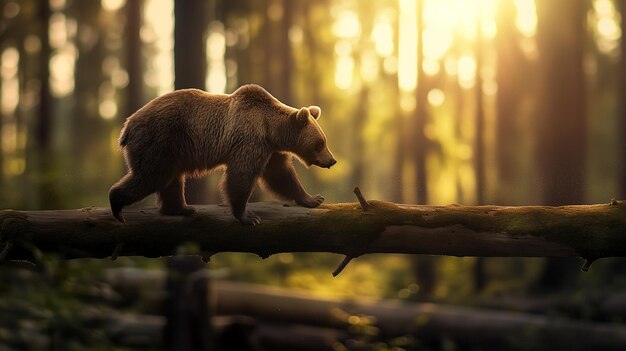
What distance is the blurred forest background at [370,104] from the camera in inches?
419

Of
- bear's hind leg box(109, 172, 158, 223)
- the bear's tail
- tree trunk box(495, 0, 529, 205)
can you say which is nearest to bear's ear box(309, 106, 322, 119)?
bear's hind leg box(109, 172, 158, 223)

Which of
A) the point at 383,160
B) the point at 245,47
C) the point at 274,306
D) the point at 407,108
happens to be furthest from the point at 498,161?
the point at 383,160

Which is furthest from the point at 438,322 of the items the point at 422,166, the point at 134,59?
the point at 134,59

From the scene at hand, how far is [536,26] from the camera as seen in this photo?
16.4m

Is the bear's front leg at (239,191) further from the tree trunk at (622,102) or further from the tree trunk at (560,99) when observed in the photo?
the tree trunk at (622,102)

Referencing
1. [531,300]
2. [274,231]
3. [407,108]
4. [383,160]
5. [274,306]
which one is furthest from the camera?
[383,160]

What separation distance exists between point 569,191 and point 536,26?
3750 mm

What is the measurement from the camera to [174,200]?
5223 mm

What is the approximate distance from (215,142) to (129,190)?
0.65 meters

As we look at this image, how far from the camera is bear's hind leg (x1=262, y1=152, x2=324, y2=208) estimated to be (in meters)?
5.21

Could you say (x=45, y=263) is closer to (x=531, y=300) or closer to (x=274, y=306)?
(x=274, y=306)

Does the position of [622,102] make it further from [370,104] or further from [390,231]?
[370,104]

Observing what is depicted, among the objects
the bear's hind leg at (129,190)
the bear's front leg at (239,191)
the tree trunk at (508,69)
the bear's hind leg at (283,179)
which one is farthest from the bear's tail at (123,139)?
the tree trunk at (508,69)

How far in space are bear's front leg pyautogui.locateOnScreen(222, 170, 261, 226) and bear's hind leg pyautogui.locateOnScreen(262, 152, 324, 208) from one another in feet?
1.42
